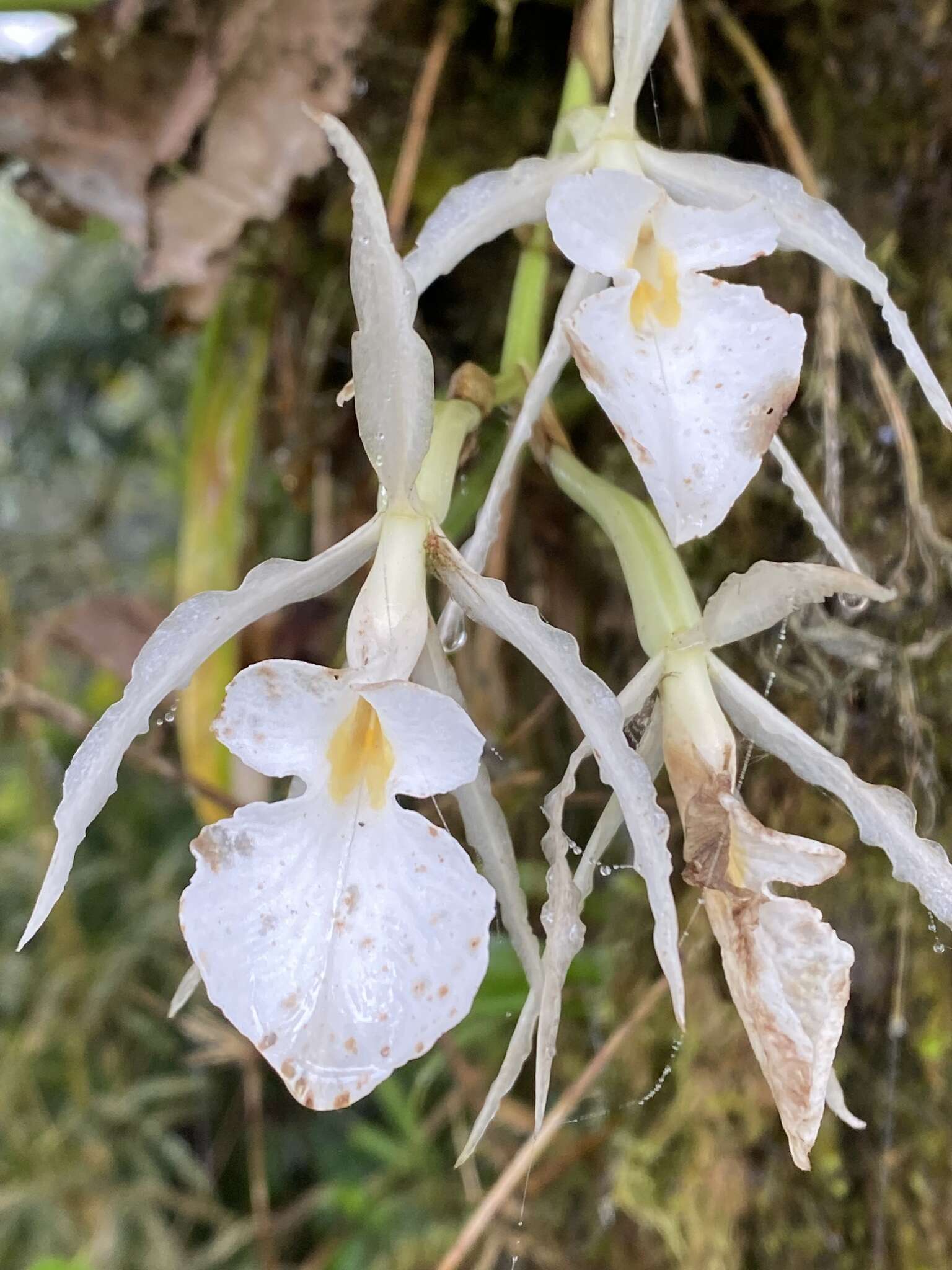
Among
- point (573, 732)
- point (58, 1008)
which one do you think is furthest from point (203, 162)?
point (58, 1008)

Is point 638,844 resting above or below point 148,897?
above

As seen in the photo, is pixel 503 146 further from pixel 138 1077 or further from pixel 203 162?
pixel 138 1077

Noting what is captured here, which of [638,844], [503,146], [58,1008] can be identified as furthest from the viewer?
[58,1008]

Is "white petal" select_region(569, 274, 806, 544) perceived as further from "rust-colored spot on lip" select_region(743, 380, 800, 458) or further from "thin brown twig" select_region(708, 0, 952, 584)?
"thin brown twig" select_region(708, 0, 952, 584)

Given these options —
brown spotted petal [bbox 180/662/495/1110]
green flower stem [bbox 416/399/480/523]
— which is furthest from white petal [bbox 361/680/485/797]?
green flower stem [bbox 416/399/480/523]

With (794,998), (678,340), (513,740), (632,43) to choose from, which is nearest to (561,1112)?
(513,740)

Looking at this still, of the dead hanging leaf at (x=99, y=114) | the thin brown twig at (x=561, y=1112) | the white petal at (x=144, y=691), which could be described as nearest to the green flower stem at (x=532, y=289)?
the white petal at (x=144, y=691)

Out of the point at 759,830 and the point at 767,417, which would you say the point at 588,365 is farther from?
the point at 759,830
